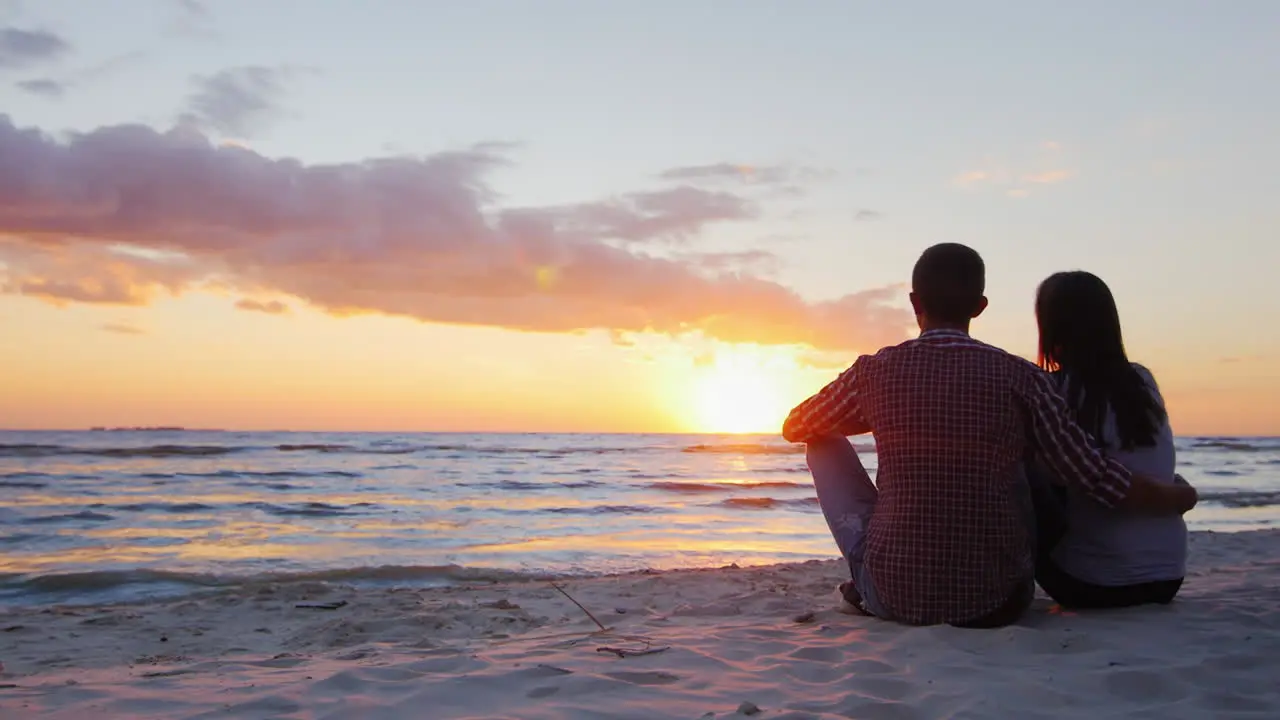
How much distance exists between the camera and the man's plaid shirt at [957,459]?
3.15m

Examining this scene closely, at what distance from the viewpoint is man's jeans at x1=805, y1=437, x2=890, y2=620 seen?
3602mm

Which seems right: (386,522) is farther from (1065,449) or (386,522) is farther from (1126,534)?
(1065,449)

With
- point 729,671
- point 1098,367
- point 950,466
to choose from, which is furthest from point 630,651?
point 1098,367

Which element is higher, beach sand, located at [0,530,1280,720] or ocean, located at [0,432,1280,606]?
beach sand, located at [0,530,1280,720]

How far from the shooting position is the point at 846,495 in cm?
365

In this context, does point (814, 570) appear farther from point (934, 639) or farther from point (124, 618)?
point (124, 618)

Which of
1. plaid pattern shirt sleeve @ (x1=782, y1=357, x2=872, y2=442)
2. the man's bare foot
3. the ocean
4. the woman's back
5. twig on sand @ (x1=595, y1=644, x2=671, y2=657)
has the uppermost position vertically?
plaid pattern shirt sleeve @ (x1=782, y1=357, x2=872, y2=442)

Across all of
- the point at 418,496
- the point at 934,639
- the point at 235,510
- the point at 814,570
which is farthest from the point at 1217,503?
the point at 235,510

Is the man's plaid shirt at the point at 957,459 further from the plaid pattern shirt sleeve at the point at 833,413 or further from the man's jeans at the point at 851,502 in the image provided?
the man's jeans at the point at 851,502

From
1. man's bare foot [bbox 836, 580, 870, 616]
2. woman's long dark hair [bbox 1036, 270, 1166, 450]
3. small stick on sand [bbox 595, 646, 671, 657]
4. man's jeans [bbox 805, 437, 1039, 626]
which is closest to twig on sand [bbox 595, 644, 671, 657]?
small stick on sand [bbox 595, 646, 671, 657]

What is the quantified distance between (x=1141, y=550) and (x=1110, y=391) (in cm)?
69

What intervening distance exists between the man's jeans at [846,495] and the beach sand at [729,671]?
0.84 feet

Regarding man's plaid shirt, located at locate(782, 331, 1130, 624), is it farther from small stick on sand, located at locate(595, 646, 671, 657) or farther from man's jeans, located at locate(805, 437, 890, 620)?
small stick on sand, located at locate(595, 646, 671, 657)

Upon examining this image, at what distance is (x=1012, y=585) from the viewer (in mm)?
3424
